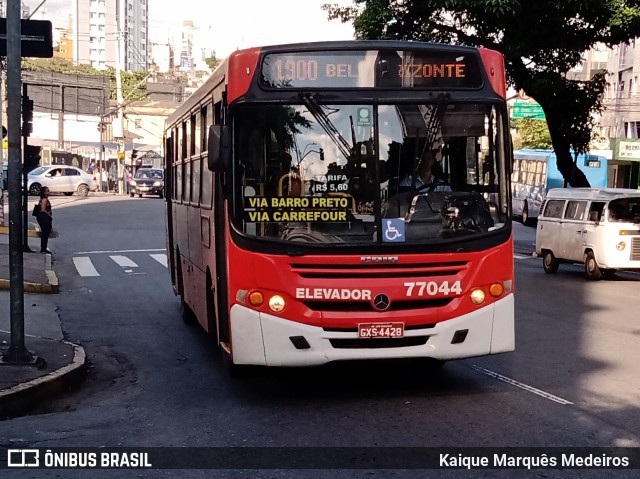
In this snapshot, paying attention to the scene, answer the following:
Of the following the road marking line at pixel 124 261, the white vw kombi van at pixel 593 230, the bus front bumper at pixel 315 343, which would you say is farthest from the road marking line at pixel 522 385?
the road marking line at pixel 124 261

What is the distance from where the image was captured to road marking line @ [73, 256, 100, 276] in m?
21.5

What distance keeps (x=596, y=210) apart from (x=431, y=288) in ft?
48.8

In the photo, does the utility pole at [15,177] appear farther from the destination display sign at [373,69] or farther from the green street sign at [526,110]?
the green street sign at [526,110]

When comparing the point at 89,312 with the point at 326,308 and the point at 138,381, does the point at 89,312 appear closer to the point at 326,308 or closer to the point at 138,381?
the point at 138,381

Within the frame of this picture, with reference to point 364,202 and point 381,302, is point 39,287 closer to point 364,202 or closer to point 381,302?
point 364,202

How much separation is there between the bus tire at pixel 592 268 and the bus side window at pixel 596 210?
806 millimetres

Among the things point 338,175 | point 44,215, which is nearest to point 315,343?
point 338,175

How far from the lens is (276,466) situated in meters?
6.21

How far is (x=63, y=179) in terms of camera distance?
53.6m

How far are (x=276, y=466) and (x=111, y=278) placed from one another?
1487cm

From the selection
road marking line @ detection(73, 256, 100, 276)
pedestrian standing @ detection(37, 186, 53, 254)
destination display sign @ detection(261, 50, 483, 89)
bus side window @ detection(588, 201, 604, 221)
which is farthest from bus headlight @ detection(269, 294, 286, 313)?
pedestrian standing @ detection(37, 186, 53, 254)

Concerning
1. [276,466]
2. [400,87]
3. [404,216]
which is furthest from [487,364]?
[276,466]

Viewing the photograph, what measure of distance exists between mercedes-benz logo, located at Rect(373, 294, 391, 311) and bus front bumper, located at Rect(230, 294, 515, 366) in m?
0.28

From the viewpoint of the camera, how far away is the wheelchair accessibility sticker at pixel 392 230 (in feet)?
26.0
